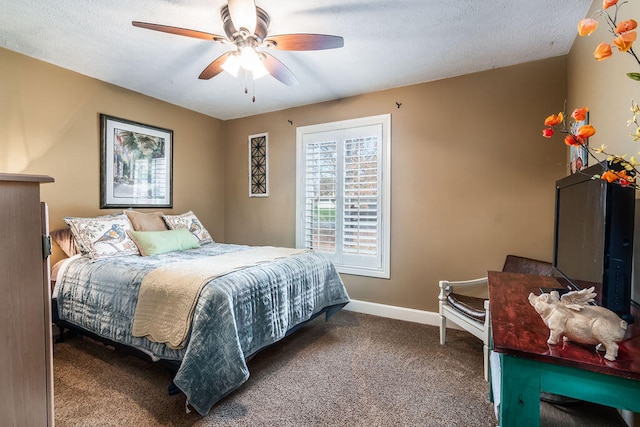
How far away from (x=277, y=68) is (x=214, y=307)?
67.2 inches

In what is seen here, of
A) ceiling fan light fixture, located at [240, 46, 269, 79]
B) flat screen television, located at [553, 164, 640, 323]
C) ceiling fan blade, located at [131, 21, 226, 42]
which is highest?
ceiling fan blade, located at [131, 21, 226, 42]

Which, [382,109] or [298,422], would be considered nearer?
[298,422]

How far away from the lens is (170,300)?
1.81 meters

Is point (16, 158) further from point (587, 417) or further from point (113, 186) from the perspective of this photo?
point (587, 417)

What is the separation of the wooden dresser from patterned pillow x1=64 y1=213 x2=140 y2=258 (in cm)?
163

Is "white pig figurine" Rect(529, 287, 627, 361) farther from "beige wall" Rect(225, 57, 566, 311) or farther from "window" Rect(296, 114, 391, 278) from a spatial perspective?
"window" Rect(296, 114, 391, 278)

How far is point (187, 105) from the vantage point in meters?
3.72

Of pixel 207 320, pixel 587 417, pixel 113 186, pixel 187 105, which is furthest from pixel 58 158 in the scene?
pixel 587 417

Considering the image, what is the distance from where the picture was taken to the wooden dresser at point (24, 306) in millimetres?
917

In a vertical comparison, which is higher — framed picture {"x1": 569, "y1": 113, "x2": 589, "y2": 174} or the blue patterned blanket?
framed picture {"x1": 569, "y1": 113, "x2": 589, "y2": 174}

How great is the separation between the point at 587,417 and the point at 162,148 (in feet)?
13.5

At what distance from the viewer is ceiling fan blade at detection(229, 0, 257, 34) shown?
154 cm

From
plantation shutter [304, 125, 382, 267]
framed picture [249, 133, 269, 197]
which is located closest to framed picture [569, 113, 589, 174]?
plantation shutter [304, 125, 382, 267]

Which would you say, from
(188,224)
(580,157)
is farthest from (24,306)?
(580,157)
